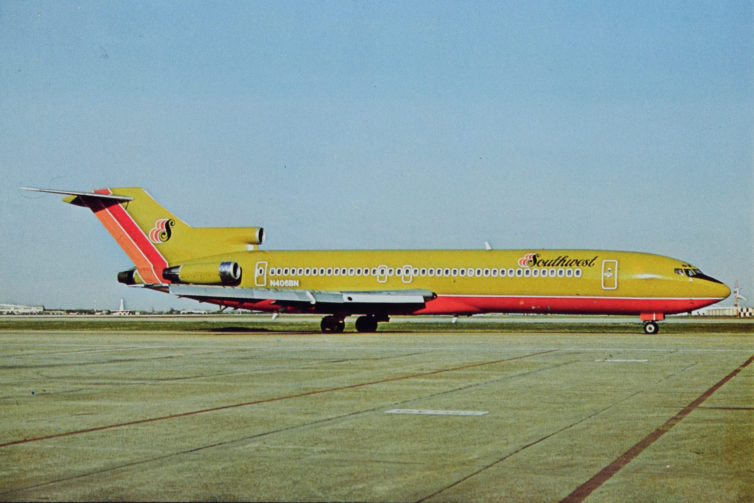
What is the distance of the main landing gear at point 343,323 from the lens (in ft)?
139

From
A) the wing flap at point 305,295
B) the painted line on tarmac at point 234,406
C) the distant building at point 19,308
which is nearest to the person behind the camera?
the painted line on tarmac at point 234,406

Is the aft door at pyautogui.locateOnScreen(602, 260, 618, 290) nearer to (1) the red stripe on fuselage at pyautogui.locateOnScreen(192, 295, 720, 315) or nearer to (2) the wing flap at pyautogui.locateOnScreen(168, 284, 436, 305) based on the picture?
(1) the red stripe on fuselage at pyautogui.locateOnScreen(192, 295, 720, 315)

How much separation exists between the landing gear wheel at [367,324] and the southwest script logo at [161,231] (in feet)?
39.0

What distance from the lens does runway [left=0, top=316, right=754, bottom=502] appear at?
7594 mm

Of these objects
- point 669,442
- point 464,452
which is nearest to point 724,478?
point 669,442

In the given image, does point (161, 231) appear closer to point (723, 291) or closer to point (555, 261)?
point (555, 261)

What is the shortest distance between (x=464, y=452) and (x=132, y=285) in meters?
39.9

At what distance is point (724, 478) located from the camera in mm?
7895

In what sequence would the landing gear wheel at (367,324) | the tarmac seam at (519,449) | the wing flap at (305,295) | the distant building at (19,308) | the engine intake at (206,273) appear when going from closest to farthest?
the tarmac seam at (519,449) → the wing flap at (305,295) → the landing gear wheel at (367,324) → the engine intake at (206,273) → the distant building at (19,308)

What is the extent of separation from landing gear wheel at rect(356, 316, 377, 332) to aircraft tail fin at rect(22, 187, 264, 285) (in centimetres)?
832

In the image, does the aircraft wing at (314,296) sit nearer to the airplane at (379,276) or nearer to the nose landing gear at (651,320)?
the airplane at (379,276)

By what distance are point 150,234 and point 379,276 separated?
1329cm

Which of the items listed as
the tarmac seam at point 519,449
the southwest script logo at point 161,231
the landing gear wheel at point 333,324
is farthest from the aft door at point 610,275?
the tarmac seam at point 519,449

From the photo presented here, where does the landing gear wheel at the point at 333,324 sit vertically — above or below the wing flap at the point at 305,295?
below
